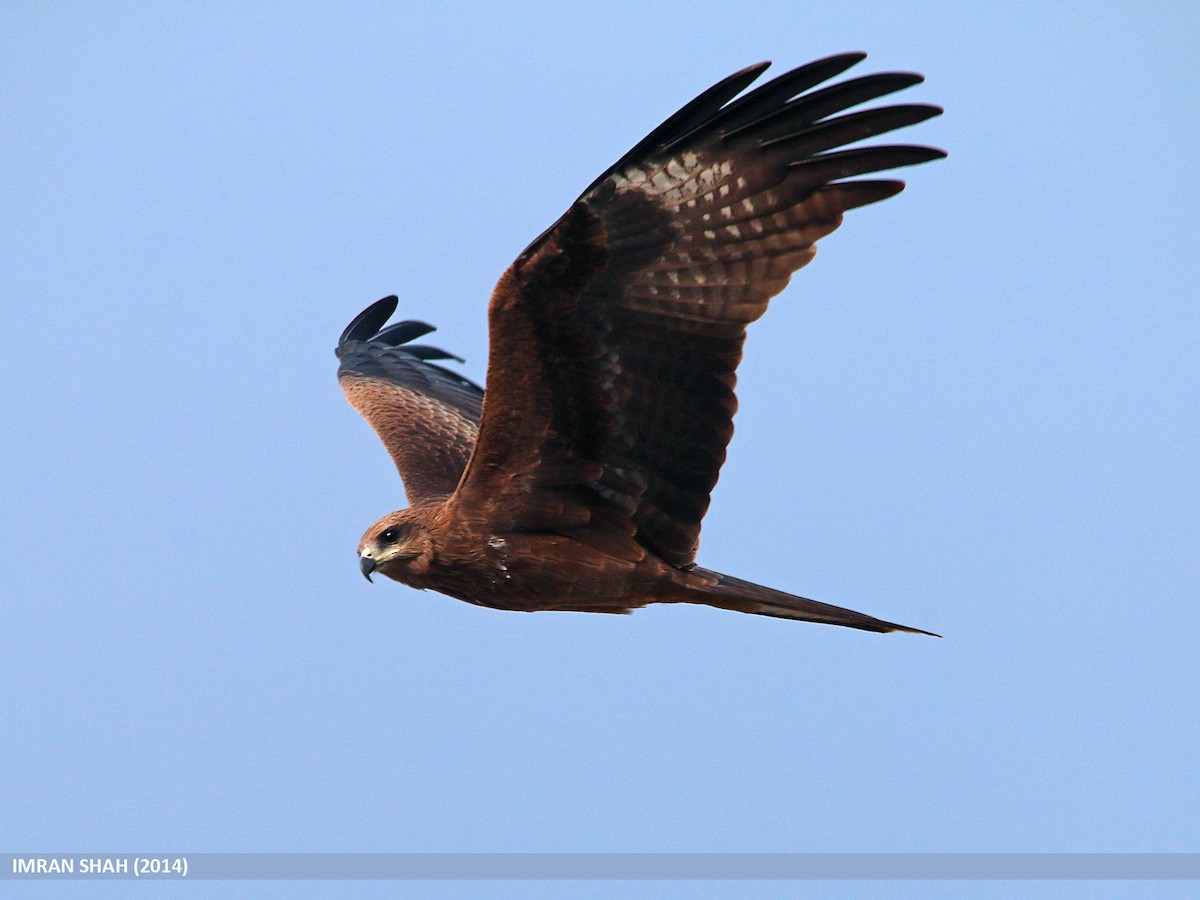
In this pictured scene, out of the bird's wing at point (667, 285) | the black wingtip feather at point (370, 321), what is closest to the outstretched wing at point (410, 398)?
the black wingtip feather at point (370, 321)

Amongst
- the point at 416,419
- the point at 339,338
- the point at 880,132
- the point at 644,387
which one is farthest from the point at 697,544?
the point at 339,338

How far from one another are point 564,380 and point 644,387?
354 millimetres

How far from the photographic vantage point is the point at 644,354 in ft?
23.1

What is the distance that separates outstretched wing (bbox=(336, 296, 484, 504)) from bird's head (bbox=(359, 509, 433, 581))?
886mm

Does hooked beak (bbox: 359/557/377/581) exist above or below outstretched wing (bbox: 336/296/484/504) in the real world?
below

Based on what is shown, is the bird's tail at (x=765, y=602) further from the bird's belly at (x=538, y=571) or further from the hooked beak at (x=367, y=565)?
the hooked beak at (x=367, y=565)

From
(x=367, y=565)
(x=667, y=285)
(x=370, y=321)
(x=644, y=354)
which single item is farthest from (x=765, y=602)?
(x=370, y=321)

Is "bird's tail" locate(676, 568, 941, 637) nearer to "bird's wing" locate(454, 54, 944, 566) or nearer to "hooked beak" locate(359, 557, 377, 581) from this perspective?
"bird's wing" locate(454, 54, 944, 566)

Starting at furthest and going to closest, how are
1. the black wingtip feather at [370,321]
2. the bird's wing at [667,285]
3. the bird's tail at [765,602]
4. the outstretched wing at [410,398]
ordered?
the black wingtip feather at [370,321]
the outstretched wing at [410,398]
the bird's tail at [765,602]
the bird's wing at [667,285]

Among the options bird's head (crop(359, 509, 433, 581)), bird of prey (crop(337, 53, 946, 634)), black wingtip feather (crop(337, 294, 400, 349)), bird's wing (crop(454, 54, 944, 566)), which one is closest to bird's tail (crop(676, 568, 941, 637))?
bird of prey (crop(337, 53, 946, 634))

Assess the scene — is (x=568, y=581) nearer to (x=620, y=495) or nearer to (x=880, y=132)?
(x=620, y=495)

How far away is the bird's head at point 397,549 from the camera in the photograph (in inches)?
299

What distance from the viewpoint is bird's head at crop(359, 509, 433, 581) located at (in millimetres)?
7590

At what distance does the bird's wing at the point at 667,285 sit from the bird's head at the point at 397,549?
0.33m
